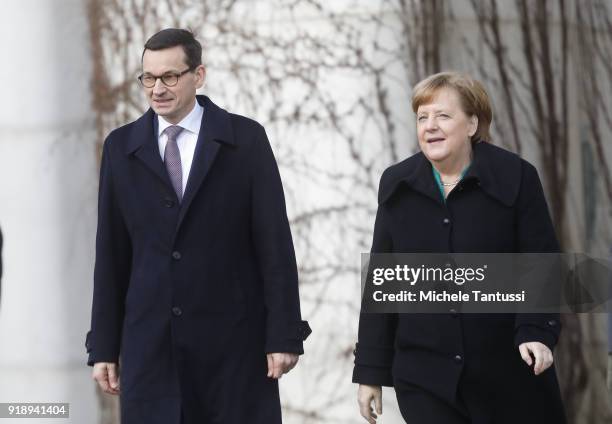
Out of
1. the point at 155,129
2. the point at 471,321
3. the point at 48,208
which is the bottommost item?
the point at 471,321

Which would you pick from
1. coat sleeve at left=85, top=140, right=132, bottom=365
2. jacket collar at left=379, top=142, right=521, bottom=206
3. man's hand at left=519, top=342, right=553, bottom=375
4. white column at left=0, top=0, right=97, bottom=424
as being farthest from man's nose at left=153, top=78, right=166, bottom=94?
white column at left=0, top=0, right=97, bottom=424

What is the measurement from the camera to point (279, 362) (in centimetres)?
437

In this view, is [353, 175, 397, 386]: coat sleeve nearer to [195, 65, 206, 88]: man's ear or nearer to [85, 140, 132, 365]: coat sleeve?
[85, 140, 132, 365]: coat sleeve

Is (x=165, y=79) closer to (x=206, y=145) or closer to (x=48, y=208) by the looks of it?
(x=206, y=145)

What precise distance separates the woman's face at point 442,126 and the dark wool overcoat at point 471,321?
0.09 m

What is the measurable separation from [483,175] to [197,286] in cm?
92

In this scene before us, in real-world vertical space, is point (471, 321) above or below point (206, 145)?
below

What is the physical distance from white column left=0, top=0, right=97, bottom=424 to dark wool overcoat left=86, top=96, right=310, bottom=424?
8.13 ft

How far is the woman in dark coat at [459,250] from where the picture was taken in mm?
4250

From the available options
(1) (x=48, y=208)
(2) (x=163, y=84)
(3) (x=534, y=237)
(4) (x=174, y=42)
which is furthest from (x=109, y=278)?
(1) (x=48, y=208)

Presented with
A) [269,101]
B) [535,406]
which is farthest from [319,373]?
[535,406]

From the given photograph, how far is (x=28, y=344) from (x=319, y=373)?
1.45m

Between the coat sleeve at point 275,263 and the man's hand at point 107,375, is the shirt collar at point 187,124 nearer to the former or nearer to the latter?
the coat sleeve at point 275,263

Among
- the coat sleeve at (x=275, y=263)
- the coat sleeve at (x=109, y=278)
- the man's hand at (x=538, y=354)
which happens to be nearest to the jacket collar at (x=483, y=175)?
the coat sleeve at (x=275, y=263)
